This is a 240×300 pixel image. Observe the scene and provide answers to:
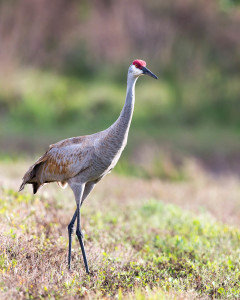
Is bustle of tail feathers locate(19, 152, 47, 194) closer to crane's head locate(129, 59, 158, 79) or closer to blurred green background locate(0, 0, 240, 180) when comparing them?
crane's head locate(129, 59, 158, 79)

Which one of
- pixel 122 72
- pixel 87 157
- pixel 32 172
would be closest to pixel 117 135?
pixel 87 157

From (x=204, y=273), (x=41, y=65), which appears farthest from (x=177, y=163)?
(x=41, y=65)

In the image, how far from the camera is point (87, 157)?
5.11 meters

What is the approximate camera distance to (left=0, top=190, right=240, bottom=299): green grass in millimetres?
4363

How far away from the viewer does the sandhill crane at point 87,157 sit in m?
4.98

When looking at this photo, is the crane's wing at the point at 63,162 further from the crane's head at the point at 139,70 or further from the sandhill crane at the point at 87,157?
Answer: the crane's head at the point at 139,70

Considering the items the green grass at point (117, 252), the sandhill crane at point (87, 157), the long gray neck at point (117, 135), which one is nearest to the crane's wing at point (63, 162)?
the sandhill crane at point (87, 157)

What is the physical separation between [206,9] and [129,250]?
18.1m

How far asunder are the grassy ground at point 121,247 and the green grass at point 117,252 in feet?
0.03

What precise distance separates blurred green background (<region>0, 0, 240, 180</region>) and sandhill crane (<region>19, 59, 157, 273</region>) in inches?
370

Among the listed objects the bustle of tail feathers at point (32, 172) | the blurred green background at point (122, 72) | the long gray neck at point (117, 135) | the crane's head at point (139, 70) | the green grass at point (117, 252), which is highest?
the blurred green background at point (122, 72)

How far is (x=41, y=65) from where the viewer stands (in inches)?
858

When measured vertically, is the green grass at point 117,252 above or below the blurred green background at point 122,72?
below

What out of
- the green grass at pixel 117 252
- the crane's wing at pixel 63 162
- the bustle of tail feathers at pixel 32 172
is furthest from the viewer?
the bustle of tail feathers at pixel 32 172
